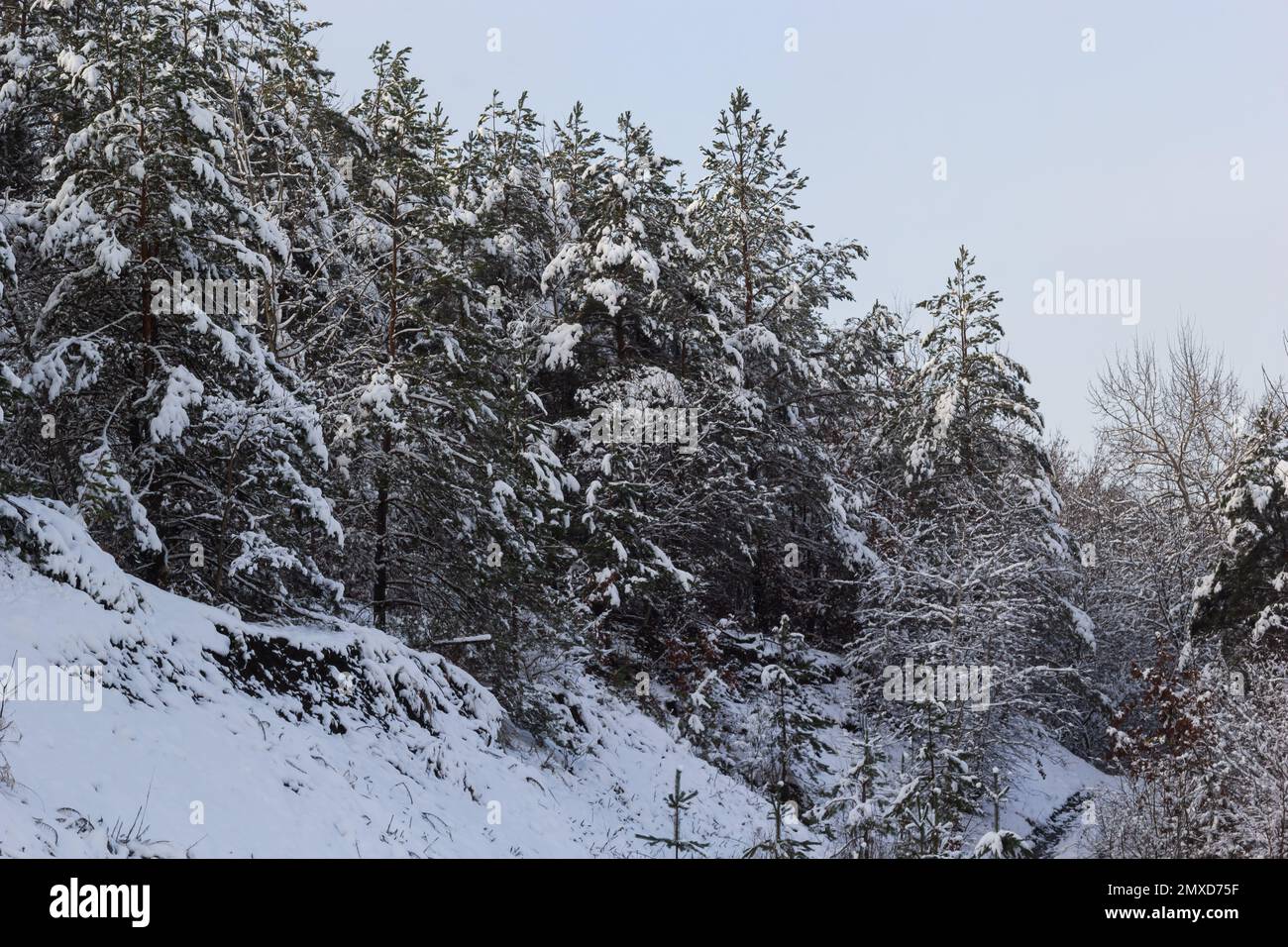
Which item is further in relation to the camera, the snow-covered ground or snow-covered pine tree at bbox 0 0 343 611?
snow-covered pine tree at bbox 0 0 343 611

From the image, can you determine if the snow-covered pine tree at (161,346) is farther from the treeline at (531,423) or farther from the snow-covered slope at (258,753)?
the snow-covered slope at (258,753)

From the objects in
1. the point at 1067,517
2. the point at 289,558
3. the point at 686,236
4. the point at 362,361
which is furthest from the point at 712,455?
the point at 1067,517

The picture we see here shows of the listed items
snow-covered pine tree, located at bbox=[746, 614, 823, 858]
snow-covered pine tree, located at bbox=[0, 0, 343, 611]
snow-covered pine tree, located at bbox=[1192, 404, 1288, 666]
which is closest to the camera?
snow-covered pine tree, located at bbox=[0, 0, 343, 611]

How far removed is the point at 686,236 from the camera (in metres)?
21.6

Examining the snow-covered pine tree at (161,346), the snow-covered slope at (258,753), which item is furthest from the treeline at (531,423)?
the snow-covered slope at (258,753)
